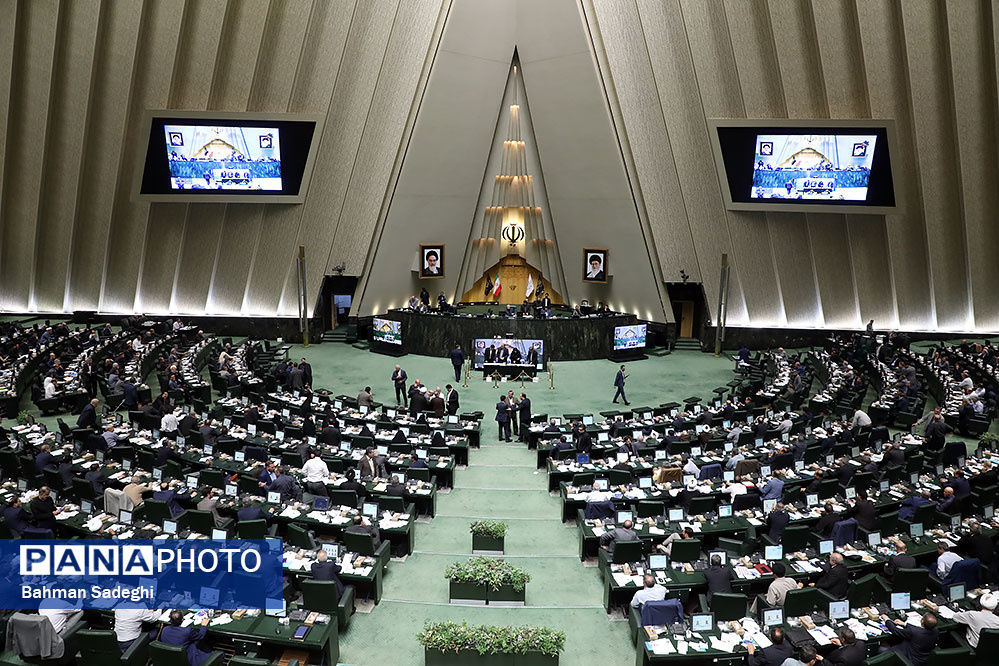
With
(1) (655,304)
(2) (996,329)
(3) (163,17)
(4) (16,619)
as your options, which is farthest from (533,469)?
(2) (996,329)

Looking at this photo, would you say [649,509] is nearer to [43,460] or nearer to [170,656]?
[170,656]

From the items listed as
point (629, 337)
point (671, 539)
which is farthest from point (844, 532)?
point (629, 337)

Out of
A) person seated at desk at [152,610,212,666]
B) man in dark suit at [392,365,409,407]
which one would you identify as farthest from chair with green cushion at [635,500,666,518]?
man in dark suit at [392,365,409,407]

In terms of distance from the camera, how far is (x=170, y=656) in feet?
25.1

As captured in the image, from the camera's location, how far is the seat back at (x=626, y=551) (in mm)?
10148

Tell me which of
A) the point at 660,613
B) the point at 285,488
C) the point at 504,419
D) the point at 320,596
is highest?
the point at 504,419

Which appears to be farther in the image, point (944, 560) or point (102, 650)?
point (944, 560)

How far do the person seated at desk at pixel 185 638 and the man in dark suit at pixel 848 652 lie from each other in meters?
7.11

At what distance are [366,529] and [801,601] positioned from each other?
6.37m

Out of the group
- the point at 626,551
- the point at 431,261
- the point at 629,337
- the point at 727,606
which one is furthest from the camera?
the point at 431,261

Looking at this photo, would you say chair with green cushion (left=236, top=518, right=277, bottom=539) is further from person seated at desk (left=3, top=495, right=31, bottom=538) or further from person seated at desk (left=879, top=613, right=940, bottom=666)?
person seated at desk (left=879, top=613, right=940, bottom=666)

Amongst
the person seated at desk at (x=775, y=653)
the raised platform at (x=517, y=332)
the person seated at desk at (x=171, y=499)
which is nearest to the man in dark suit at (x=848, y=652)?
the person seated at desk at (x=775, y=653)

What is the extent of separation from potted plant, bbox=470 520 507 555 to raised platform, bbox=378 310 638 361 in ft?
52.8

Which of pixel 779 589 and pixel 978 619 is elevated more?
pixel 779 589
